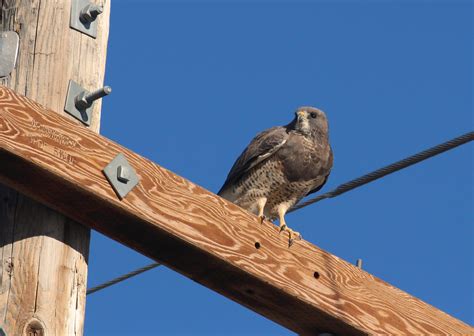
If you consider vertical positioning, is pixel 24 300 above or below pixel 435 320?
below

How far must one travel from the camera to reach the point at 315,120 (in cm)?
729

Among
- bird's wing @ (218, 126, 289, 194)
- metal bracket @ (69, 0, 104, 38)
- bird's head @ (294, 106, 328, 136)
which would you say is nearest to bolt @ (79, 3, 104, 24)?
metal bracket @ (69, 0, 104, 38)

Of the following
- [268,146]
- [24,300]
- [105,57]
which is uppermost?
[268,146]

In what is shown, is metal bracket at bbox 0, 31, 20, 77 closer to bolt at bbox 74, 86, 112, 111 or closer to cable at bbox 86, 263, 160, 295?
bolt at bbox 74, 86, 112, 111

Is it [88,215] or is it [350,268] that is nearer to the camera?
[88,215]

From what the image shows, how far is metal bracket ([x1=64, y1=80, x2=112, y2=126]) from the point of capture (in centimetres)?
405

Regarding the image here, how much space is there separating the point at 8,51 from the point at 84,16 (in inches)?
14.8

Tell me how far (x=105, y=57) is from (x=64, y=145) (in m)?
0.68

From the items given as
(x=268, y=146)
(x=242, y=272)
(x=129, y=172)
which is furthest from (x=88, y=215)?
(x=268, y=146)

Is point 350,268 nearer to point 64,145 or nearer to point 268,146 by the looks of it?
point 64,145

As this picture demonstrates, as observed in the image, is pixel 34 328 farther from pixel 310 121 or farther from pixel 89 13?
pixel 310 121

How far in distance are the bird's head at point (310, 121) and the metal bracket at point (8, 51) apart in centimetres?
338

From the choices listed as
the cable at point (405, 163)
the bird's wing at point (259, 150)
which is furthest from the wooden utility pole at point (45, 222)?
the bird's wing at point (259, 150)

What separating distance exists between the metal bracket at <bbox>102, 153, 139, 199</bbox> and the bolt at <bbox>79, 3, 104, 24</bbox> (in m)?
0.68
